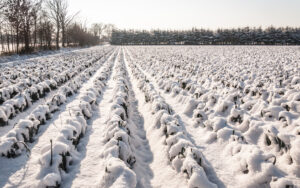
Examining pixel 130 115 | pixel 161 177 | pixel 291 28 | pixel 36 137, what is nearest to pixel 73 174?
pixel 161 177

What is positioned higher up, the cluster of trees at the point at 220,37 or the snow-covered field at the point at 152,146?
the cluster of trees at the point at 220,37

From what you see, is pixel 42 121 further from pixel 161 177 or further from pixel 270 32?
pixel 270 32

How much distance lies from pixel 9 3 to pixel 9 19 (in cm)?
168

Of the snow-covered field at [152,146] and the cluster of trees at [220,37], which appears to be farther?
the cluster of trees at [220,37]

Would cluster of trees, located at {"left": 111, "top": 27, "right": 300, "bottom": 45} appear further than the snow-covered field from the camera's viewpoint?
Yes

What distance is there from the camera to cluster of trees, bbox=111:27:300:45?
66.6 meters

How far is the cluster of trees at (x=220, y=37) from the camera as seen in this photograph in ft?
218

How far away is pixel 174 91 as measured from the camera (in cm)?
777

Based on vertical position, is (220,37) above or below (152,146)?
above

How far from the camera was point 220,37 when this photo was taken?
74.4 meters

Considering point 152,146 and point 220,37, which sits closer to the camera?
point 152,146

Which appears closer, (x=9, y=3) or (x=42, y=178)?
(x=42, y=178)

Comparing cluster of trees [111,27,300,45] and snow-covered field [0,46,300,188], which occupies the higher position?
cluster of trees [111,27,300,45]

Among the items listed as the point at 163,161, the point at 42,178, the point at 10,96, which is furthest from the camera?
the point at 10,96
